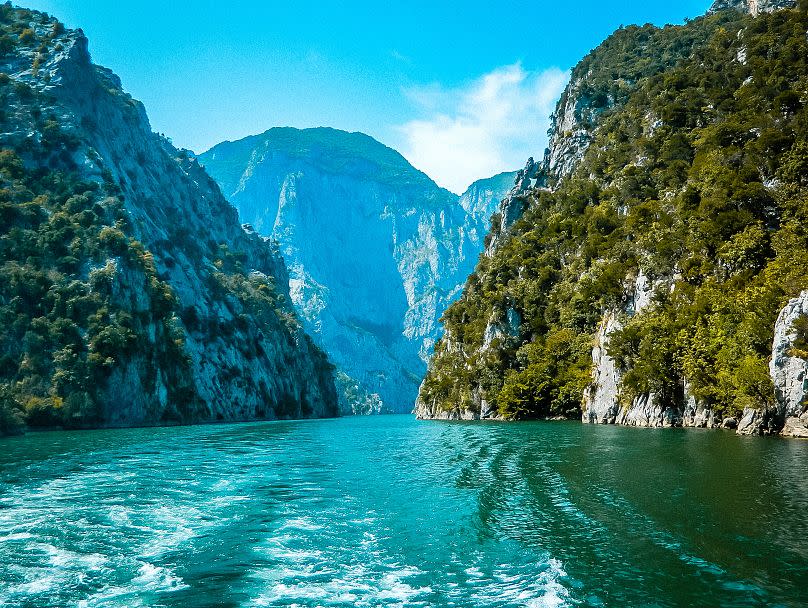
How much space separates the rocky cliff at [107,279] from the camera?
82.4 m

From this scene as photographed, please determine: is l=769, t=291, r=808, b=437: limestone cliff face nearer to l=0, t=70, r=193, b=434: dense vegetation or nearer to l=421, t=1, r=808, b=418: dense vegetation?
l=421, t=1, r=808, b=418: dense vegetation

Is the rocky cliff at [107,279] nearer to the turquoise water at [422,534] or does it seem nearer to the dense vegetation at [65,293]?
the dense vegetation at [65,293]

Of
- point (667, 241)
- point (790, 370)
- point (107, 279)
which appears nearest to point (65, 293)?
point (107, 279)

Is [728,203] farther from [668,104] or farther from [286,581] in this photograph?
[286,581]

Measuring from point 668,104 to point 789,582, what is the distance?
10005 cm

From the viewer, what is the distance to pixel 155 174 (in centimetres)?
15625

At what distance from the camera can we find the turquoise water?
11.6 meters

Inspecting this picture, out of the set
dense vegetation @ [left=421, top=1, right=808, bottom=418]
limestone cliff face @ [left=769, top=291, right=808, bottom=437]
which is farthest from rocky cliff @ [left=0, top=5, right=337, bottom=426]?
limestone cliff face @ [left=769, top=291, right=808, bottom=437]

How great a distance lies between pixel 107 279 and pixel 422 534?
90.7 m

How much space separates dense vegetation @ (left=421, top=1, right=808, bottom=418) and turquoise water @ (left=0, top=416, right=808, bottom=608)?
19228 mm

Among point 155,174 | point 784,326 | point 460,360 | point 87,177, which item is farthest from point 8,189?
point 784,326

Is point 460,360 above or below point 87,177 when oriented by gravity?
below

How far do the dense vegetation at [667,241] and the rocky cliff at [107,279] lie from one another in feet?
162

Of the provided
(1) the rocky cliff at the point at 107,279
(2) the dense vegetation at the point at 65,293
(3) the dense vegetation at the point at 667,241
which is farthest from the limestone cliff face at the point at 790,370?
(1) the rocky cliff at the point at 107,279
